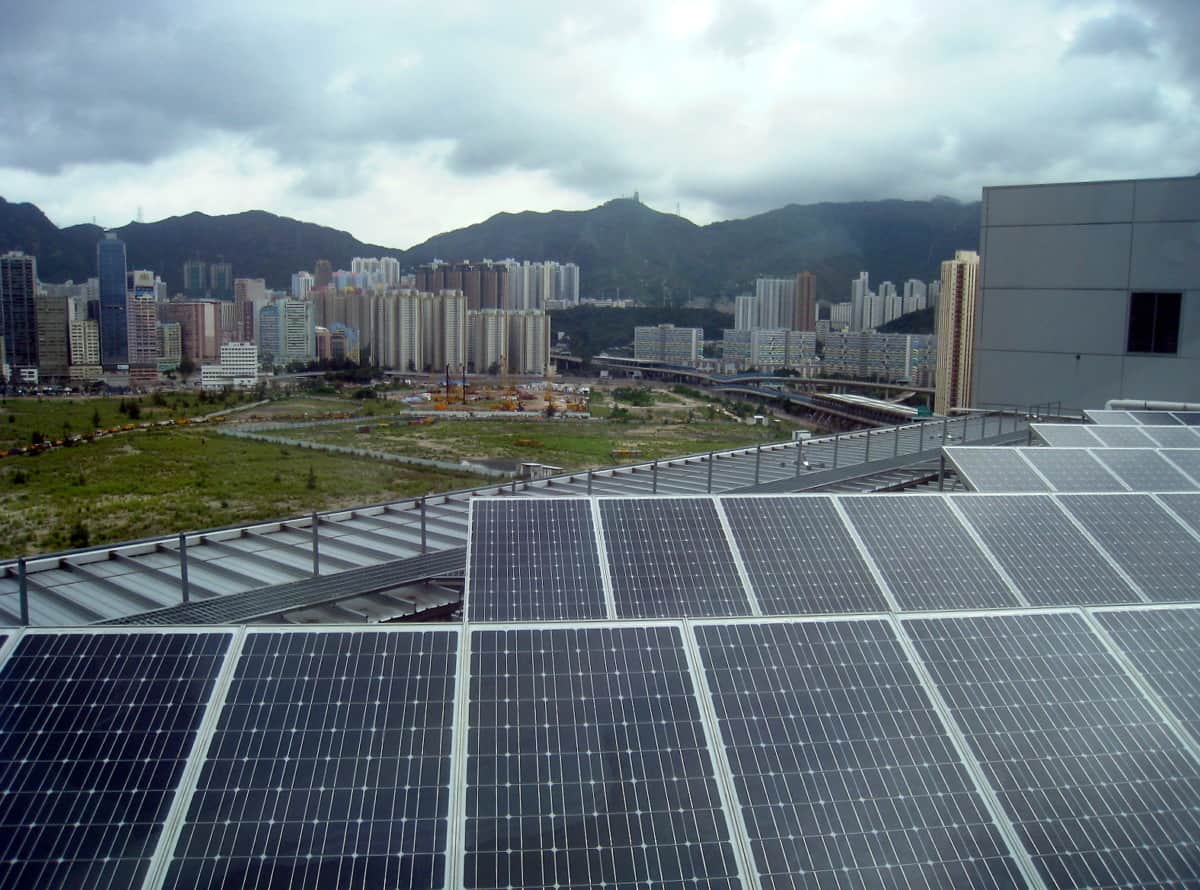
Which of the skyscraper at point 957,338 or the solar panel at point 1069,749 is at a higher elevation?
the skyscraper at point 957,338

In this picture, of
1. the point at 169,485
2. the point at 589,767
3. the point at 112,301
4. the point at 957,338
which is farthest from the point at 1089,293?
the point at 589,767

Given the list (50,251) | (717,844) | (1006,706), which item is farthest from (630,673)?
→ (50,251)

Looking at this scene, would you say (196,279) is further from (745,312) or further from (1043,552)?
(745,312)

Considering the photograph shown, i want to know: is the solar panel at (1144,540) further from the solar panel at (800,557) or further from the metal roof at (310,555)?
the metal roof at (310,555)

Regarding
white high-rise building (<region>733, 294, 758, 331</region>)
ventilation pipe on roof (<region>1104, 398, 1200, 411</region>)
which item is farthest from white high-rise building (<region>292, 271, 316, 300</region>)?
ventilation pipe on roof (<region>1104, 398, 1200, 411</region>)

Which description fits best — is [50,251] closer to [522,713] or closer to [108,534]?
[108,534]

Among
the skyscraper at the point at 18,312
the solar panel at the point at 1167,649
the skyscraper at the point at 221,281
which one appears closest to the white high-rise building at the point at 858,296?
the skyscraper at the point at 221,281
